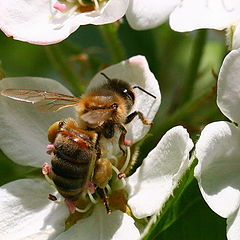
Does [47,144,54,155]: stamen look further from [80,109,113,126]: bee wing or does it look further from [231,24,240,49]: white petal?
[231,24,240,49]: white petal

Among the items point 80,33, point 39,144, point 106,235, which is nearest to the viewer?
point 106,235

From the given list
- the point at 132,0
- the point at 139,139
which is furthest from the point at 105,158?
the point at 132,0

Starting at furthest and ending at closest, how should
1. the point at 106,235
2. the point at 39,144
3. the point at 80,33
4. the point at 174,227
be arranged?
the point at 80,33, the point at 39,144, the point at 106,235, the point at 174,227

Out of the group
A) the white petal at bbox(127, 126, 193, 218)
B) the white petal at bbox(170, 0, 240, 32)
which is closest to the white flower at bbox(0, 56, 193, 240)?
the white petal at bbox(127, 126, 193, 218)

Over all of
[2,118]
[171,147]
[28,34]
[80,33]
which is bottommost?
[80,33]

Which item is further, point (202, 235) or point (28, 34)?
point (28, 34)

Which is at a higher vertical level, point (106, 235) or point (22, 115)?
point (22, 115)

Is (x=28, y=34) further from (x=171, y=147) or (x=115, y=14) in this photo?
(x=171, y=147)
